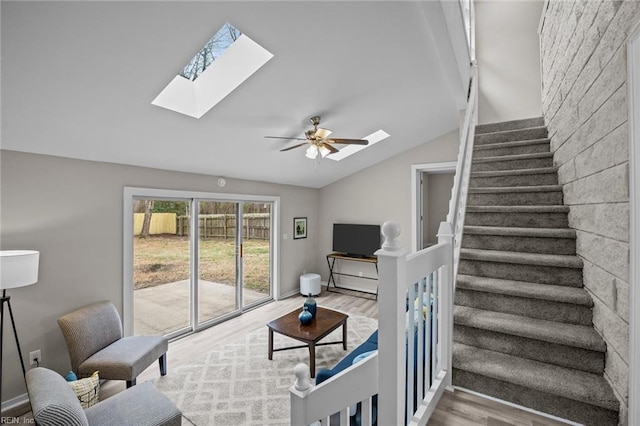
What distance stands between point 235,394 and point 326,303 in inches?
108

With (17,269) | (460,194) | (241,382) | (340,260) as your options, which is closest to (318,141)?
(460,194)

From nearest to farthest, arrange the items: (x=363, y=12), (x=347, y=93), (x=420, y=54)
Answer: (x=363, y=12) → (x=420, y=54) → (x=347, y=93)

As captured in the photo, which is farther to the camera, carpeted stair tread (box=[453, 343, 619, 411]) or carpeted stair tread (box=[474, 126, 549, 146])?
carpeted stair tread (box=[474, 126, 549, 146])

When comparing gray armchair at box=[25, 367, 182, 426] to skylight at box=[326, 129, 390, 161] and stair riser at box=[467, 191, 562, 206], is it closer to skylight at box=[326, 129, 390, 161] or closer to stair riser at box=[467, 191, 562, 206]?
stair riser at box=[467, 191, 562, 206]

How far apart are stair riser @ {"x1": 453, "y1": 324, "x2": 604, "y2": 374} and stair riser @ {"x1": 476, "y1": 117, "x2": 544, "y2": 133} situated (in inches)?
107

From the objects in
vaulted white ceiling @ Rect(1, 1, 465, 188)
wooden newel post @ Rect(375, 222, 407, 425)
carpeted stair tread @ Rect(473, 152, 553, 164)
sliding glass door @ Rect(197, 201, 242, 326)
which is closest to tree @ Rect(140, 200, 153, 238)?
vaulted white ceiling @ Rect(1, 1, 465, 188)

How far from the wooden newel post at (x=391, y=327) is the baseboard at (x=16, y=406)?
10.9ft

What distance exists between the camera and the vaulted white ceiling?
5.83 feet

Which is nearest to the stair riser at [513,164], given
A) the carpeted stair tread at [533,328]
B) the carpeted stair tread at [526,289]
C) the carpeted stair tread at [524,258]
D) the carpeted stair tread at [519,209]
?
the carpeted stair tread at [519,209]

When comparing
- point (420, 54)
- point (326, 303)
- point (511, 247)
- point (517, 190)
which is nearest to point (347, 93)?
point (420, 54)

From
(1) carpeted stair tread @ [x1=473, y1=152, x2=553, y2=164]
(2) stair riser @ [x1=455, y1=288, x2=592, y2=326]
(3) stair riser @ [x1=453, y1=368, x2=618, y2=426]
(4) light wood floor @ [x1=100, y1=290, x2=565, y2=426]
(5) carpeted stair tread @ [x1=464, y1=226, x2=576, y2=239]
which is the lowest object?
(4) light wood floor @ [x1=100, y1=290, x2=565, y2=426]

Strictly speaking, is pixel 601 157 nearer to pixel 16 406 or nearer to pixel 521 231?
pixel 521 231

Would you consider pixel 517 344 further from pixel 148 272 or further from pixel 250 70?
pixel 148 272

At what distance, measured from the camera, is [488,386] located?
1.57 metres
